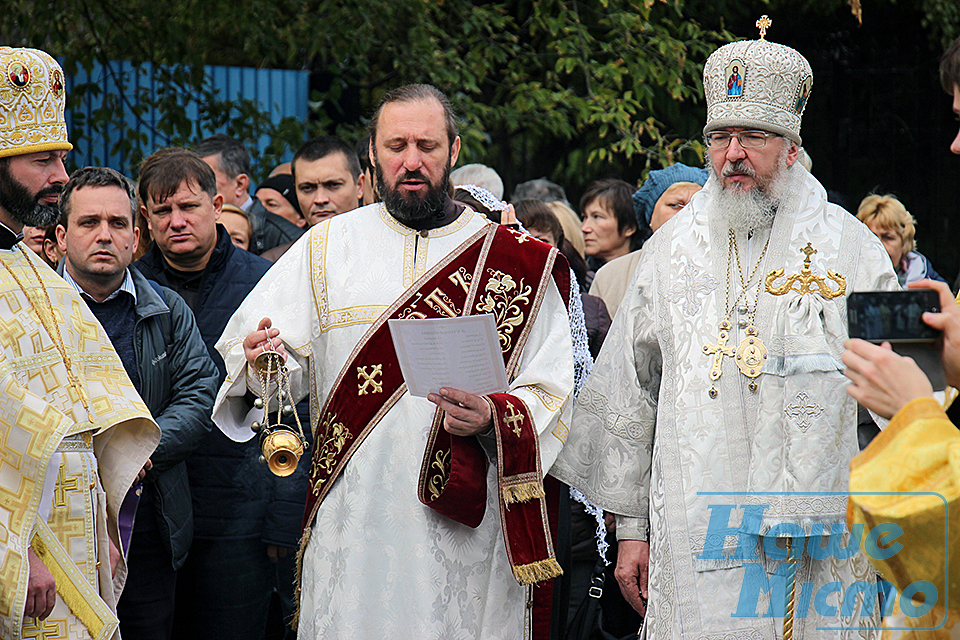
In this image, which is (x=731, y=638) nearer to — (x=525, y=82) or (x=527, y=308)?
(x=527, y=308)

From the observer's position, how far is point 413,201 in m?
3.97

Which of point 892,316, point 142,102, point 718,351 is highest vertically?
point 142,102

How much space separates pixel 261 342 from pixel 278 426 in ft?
0.89

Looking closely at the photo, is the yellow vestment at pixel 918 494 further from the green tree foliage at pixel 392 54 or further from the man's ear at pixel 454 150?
the green tree foliage at pixel 392 54

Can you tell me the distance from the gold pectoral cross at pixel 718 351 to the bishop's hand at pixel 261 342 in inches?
53.2

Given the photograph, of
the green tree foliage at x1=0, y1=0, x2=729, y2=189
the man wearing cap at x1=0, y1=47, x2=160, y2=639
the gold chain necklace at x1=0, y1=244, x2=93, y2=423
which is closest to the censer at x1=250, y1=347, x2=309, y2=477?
the man wearing cap at x1=0, y1=47, x2=160, y2=639

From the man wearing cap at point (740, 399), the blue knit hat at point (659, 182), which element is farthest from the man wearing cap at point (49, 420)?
the blue knit hat at point (659, 182)

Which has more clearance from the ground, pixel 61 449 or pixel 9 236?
pixel 9 236

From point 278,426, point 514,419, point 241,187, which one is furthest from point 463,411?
point 241,187

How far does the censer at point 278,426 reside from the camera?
3.52 meters

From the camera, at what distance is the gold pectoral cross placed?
370 centimetres

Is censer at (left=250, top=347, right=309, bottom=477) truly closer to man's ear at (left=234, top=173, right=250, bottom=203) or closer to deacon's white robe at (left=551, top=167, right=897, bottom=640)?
deacon's white robe at (left=551, top=167, right=897, bottom=640)

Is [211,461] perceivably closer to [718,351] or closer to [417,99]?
[417,99]

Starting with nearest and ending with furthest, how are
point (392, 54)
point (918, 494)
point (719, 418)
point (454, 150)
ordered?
1. point (918, 494)
2. point (719, 418)
3. point (454, 150)
4. point (392, 54)
